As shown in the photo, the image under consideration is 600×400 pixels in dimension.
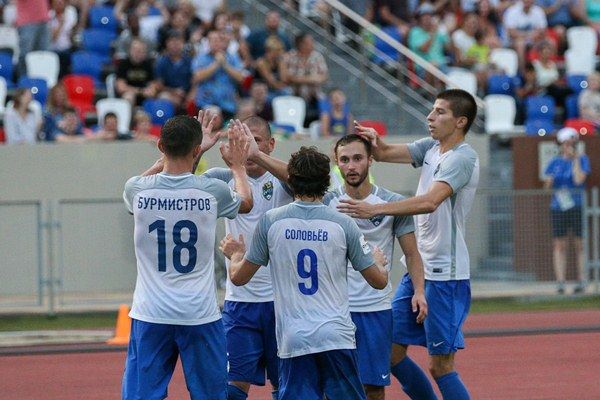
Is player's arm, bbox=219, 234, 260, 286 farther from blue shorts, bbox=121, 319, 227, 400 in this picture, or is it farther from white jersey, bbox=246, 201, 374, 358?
blue shorts, bbox=121, 319, 227, 400

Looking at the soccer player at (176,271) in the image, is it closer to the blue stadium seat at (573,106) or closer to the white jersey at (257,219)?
the white jersey at (257,219)

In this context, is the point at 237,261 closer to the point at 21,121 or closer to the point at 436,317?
the point at 436,317

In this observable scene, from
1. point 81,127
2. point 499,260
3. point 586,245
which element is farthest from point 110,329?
point 586,245

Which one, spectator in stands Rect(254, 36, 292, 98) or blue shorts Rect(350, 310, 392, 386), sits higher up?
spectator in stands Rect(254, 36, 292, 98)

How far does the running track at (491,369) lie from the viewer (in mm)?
11016

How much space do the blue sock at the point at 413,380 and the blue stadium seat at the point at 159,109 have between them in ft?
35.0

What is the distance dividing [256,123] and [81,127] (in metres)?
10.5

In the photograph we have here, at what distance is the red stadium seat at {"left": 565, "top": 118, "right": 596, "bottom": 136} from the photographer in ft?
67.9

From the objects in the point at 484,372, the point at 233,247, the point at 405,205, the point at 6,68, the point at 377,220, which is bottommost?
the point at 484,372

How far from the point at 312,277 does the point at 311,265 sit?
0.07m

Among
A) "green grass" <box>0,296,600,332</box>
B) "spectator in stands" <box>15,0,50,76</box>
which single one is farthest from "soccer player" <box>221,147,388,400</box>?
"spectator in stands" <box>15,0,50,76</box>

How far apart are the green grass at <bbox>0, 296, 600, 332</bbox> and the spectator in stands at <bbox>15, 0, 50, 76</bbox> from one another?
15.8ft

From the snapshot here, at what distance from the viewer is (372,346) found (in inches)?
340

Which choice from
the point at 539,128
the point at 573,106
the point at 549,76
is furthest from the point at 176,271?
the point at 549,76
